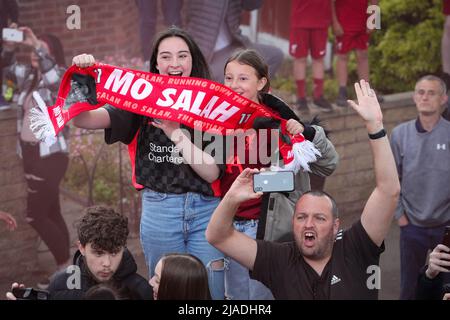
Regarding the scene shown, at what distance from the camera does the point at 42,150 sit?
693 centimetres

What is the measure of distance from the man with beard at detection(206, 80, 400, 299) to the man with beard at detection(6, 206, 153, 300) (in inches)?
16.5

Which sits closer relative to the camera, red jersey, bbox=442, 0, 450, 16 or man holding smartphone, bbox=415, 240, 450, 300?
man holding smartphone, bbox=415, 240, 450, 300

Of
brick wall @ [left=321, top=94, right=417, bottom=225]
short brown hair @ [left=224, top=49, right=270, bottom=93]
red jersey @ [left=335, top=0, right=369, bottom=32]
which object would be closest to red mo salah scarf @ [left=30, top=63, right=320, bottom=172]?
short brown hair @ [left=224, top=49, right=270, bottom=93]

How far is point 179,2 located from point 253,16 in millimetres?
656

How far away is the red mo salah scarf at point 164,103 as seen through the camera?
4680 mm

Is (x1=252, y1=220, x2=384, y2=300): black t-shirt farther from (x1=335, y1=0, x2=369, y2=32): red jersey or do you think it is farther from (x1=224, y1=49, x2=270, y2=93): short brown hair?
(x1=335, y1=0, x2=369, y2=32): red jersey

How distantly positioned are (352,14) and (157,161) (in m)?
3.46

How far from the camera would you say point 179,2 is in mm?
7129

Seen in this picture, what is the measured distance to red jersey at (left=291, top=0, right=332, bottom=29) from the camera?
7.49m

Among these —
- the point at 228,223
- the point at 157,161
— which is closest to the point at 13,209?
the point at 157,161

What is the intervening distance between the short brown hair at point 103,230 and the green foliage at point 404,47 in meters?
4.47

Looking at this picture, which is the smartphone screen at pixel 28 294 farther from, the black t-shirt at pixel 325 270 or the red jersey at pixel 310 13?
the red jersey at pixel 310 13
